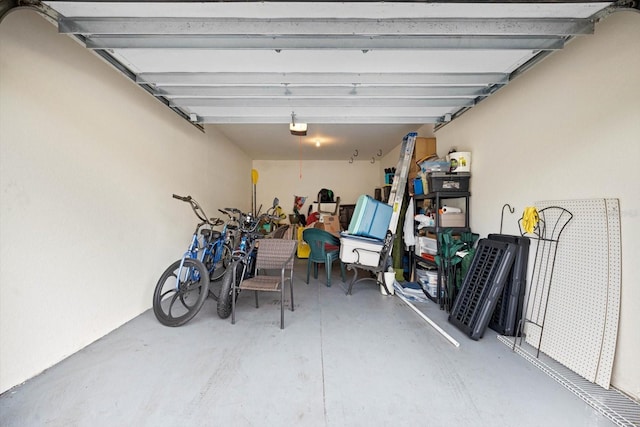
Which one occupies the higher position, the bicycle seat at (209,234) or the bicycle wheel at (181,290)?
the bicycle seat at (209,234)

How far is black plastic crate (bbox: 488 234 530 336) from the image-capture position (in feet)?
7.10

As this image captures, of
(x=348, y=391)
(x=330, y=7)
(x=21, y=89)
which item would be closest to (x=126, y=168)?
(x=21, y=89)

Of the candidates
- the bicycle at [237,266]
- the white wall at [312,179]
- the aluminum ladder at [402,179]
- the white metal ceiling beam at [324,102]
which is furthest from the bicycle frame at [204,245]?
the white wall at [312,179]

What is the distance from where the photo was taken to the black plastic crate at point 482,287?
2139 millimetres

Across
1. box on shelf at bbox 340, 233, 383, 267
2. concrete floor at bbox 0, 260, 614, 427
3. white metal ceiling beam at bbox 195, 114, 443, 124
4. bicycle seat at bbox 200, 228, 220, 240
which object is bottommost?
concrete floor at bbox 0, 260, 614, 427

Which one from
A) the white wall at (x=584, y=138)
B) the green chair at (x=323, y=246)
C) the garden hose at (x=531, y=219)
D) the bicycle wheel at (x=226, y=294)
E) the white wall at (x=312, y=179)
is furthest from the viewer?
the white wall at (x=312, y=179)

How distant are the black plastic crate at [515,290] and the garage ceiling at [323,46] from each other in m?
1.43

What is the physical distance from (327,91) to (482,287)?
7.43 ft

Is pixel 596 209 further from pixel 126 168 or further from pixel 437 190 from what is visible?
pixel 126 168

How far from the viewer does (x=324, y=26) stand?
1.52m

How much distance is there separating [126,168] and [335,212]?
14.8 ft

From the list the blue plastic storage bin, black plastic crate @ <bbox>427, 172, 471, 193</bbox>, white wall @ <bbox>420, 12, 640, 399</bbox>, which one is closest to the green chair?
the blue plastic storage bin

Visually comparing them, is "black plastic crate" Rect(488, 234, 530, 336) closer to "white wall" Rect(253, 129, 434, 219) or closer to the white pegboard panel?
the white pegboard panel

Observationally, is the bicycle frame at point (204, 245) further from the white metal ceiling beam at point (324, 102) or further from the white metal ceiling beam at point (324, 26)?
the white metal ceiling beam at point (324, 26)
